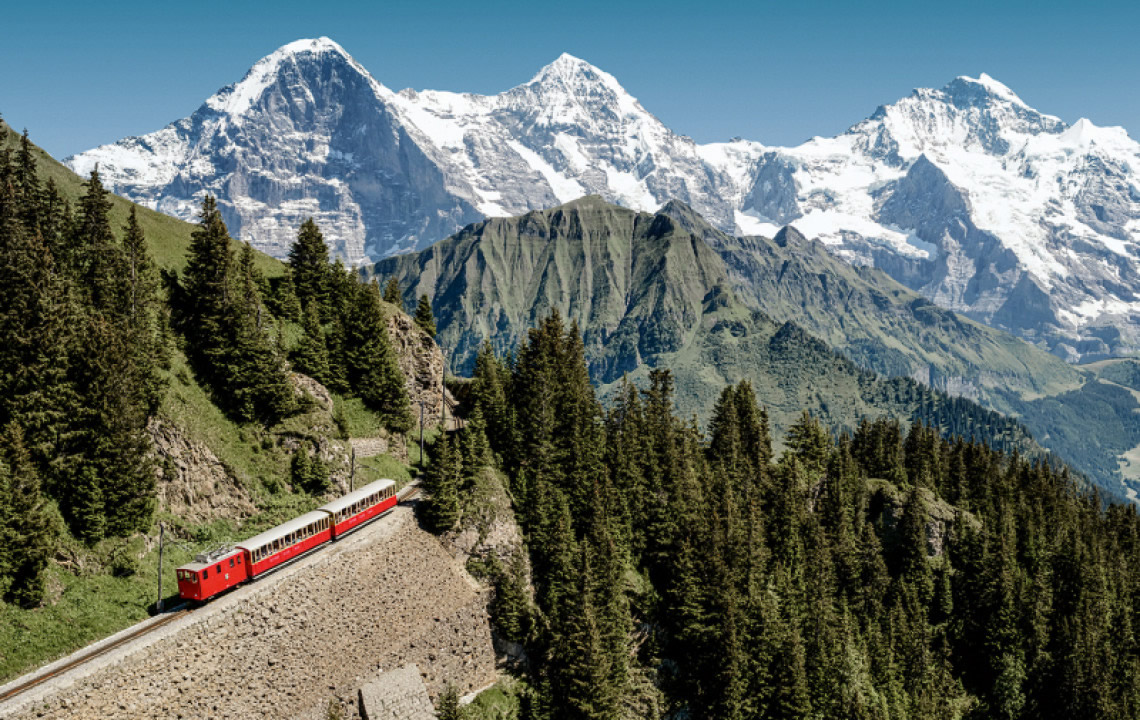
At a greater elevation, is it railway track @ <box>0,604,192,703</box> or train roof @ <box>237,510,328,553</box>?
train roof @ <box>237,510,328,553</box>

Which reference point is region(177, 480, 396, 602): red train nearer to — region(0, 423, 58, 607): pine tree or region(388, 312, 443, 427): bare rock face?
region(0, 423, 58, 607): pine tree

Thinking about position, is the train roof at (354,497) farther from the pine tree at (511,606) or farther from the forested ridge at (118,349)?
the pine tree at (511,606)

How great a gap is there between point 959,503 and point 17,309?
147072mm

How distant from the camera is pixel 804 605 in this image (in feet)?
319

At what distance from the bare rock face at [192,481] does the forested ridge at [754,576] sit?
18.3 m

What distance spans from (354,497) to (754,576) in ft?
162

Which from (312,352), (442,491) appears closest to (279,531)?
(442,491)

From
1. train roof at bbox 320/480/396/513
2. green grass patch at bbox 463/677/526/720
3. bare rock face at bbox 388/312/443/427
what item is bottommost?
green grass patch at bbox 463/677/526/720

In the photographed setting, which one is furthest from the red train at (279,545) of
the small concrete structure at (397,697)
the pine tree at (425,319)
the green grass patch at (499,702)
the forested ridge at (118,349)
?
the pine tree at (425,319)

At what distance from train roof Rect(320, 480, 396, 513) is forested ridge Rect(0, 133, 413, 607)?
281 inches

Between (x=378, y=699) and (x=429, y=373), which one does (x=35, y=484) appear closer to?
(x=378, y=699)

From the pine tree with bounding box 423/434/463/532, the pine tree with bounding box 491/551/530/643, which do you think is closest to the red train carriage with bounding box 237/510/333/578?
the pine tree with bounding box 423/434/463/532

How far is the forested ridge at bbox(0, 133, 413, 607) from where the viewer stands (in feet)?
184

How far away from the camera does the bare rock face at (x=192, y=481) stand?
6444 centimetres
